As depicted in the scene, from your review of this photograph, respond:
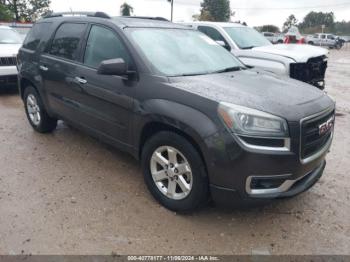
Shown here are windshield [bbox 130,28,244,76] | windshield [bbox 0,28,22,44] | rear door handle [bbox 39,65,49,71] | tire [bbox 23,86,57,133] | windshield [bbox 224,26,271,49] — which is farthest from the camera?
windshield [bbox 0,28,22,44]

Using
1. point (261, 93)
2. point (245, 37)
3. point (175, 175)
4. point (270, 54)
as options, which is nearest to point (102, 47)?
point (175, 175)

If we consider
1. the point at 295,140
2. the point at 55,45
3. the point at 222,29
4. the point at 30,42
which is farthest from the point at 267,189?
the point at 222,29

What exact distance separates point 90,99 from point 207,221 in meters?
1.93

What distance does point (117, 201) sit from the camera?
3.60 m

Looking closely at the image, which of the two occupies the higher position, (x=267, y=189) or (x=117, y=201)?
(x=267, y=189)

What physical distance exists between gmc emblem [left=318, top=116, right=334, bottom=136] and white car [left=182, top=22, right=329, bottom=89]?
12.1ft

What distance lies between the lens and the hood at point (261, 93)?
2.89m

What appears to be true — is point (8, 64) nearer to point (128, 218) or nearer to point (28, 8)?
point (128, 218)

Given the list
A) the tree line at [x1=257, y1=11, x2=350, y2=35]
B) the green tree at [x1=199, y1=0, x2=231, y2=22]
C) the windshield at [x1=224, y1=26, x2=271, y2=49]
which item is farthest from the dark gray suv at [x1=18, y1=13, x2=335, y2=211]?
the tree line at [x1=257, y1=11, x2=350, y2=35]

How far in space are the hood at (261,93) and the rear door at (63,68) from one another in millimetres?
1593

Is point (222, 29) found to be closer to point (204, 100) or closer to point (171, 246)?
point (204, 100)

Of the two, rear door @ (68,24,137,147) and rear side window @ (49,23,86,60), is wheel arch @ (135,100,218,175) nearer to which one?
rear door @ (68,24,137,147)

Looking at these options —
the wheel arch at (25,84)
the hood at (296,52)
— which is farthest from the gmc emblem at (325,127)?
the wheel arch at (25,84)

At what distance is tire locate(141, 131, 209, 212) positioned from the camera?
3.03 meters
